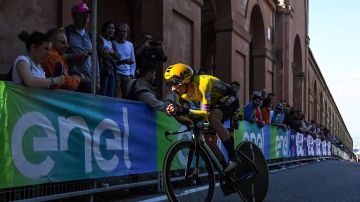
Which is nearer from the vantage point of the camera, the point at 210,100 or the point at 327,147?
the point at 210,100

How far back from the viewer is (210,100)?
557 centimetres

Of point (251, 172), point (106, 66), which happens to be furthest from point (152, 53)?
point (251, 172)

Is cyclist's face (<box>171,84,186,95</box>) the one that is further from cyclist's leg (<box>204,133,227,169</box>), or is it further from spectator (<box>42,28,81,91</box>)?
spectator (<box>42,28,81,91</box>)

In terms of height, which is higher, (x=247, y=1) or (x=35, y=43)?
(x=247, y=1)

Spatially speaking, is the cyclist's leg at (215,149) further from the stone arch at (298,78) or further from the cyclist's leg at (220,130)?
the stone arch at (298,78)

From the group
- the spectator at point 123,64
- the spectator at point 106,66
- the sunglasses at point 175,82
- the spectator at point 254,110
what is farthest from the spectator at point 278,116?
the sunglasses at point 175,82

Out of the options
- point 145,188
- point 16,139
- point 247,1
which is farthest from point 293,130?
point 16,139

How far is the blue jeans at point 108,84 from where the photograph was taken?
7.86 meters

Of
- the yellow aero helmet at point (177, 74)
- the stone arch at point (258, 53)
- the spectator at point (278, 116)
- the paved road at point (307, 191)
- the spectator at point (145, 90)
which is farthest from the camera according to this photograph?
the stone arch at point (258, 53)

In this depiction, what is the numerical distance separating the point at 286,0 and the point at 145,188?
23572 mm

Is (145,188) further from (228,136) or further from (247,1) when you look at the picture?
(247,1)

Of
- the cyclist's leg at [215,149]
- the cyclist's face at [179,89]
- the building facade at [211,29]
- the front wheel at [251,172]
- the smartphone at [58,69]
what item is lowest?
the front wheel at [251,172]

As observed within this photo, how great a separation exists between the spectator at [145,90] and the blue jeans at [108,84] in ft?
1.58

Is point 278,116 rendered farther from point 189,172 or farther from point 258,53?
point 189,172
